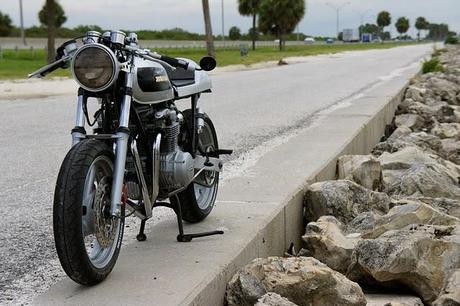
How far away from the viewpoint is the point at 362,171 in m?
6.66

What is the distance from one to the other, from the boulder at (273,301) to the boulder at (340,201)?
2.07 meters

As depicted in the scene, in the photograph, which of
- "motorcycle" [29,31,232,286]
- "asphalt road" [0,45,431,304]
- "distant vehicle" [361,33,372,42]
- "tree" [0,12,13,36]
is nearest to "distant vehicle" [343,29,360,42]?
"distant vehicle" [361,33,372,42]

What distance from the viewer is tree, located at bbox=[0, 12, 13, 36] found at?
7900 centimetres

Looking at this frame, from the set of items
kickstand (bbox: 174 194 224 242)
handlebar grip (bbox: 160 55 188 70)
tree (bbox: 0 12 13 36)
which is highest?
tree (bbox: 0 12 13 36)

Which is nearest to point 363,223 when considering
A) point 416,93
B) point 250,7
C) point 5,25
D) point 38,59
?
point 416,93

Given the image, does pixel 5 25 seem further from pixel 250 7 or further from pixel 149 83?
pixel 149 83

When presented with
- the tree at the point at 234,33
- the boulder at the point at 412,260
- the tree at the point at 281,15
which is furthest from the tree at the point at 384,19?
the boulder at the point at 412,260

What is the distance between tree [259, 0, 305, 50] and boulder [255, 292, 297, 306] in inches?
2857

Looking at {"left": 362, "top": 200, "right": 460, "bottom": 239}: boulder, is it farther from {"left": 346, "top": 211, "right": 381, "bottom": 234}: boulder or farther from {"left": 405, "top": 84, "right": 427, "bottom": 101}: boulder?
{"left": 405, "top": 84, "right": 427, "bottom": 101}: boulder

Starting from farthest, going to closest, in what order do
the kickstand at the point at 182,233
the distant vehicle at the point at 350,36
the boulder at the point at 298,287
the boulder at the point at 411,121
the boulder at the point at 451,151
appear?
1. the distant vehicle at the point at 350,36
2. the boulder at the point at 411,121
3. the boulder at the point at 451,151
4. the kickstand at the point at 182,233
5. the boulder at the point at 298,287

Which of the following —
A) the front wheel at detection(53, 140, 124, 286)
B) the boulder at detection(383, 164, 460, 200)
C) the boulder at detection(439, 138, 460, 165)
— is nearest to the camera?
the front wheel at detection(53, 140, 124, 286)

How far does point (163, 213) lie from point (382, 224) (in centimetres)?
155

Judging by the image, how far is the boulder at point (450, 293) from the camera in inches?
144

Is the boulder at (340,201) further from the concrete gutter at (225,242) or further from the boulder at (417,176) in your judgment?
the boulder at (417,176)
